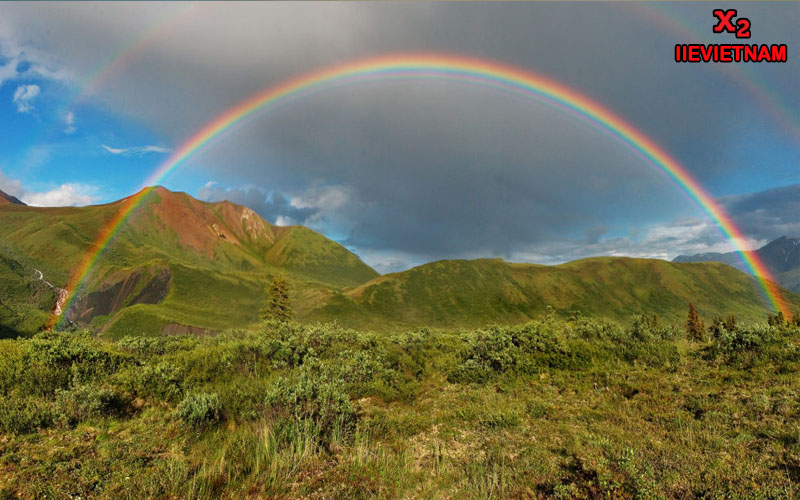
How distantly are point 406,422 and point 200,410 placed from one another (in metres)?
5.10

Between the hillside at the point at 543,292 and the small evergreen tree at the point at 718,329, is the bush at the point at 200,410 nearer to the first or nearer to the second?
the small evergreen tree at the point at 718,329

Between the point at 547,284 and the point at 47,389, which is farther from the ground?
the point at 547,284

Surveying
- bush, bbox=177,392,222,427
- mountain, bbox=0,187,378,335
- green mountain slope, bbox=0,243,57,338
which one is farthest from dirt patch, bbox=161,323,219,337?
bush, bbox=177,392,222,427

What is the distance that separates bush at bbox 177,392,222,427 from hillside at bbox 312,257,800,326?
91.3 m

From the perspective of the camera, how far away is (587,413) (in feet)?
29.2

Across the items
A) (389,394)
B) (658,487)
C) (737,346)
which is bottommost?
(389,394)

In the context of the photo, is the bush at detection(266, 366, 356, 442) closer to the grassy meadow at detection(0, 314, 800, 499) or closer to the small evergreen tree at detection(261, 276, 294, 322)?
the grassy meadow at detection(0, 314, 800, 499)

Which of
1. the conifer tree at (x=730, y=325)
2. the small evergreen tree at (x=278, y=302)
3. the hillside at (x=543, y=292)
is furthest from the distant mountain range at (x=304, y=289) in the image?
the conifer tree at (x=730, y=325)

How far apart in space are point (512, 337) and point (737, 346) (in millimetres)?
7760

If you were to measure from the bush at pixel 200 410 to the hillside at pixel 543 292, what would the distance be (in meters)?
91.3

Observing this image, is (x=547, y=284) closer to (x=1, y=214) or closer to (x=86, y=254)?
(x=86, y=254)

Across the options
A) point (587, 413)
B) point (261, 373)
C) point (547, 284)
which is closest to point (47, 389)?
point (261, 373)

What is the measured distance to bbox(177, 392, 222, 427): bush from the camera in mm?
7982

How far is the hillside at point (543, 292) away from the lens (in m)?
116
